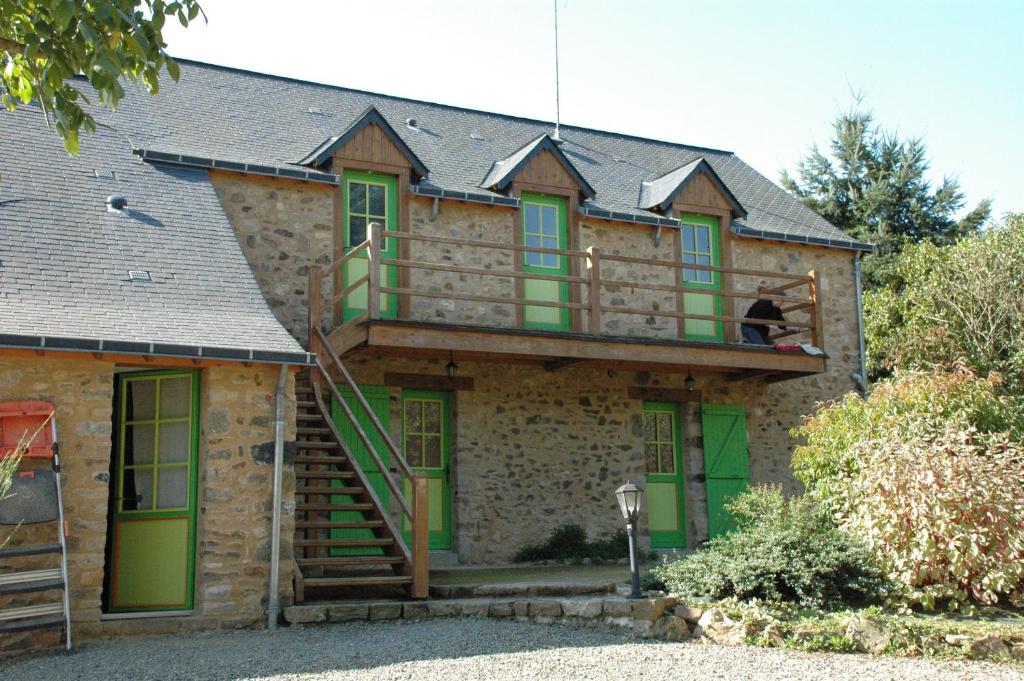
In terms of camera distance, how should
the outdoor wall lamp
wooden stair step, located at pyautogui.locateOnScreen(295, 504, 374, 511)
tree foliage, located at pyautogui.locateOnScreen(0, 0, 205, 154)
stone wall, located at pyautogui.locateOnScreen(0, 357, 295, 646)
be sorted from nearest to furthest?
1. tree foliage, located at pyautogui.locateOnScreen(0, 0, 205, 154)
2. stone wall, located at pyautogui.locateOnScreen(0, 357, 295, 646)
3. wooden stair step, located at pyautogui.locateOnScreen(295, 504, 374, 511)
4. the outdoor wall lamp

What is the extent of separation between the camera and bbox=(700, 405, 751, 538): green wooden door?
1380cm

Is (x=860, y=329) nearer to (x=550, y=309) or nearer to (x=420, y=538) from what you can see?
(x=550, y=309)

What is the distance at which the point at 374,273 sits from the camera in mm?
10945

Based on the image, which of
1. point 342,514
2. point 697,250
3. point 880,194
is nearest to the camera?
point 342,514

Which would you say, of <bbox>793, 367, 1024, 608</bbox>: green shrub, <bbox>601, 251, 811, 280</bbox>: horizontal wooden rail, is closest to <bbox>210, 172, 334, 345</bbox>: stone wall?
<bbox>601, 251, 811, 280</bbox>: horizontal wooden rail

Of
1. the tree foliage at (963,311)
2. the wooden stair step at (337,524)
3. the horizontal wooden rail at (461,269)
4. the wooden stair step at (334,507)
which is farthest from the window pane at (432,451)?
the tree foliage at (963,311)

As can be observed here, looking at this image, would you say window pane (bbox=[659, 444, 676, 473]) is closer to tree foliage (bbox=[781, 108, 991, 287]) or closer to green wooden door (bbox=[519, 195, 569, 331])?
green wooden door (bbox=[519, 195, 569, 331])

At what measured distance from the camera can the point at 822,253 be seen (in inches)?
599

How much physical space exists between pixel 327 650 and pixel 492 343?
458cm

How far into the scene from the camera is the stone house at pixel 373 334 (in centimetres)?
900

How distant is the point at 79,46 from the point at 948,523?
7.33 meters

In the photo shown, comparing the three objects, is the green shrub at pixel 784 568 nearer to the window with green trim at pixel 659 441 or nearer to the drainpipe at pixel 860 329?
the window with green trim at pixel 659 441

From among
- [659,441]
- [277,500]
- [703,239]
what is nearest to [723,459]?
[659,441]

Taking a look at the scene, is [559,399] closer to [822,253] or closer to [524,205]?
[524,205]
